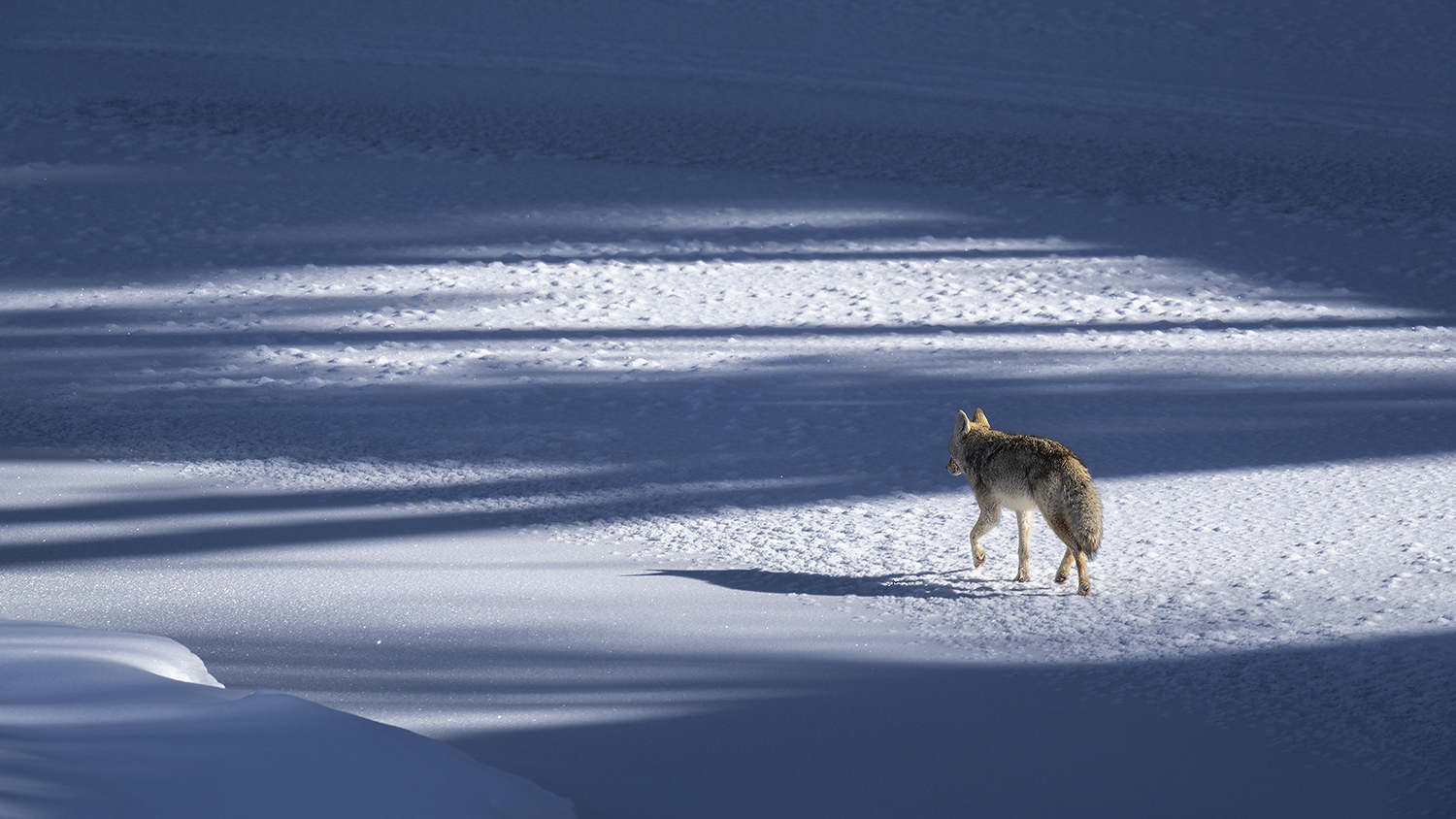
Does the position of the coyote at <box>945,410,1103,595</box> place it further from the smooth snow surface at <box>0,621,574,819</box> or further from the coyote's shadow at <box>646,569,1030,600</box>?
the smooth snow surface at <box>0,621,574,819</box>

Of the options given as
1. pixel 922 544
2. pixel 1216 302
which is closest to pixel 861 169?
pixel 1216 302

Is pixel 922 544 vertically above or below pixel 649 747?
above

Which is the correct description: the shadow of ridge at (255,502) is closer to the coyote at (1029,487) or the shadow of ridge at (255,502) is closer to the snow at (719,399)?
the snow at (719,399)

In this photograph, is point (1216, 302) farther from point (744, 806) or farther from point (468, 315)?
point (744, 806)

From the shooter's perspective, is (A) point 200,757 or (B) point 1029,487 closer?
(A) point 200,757

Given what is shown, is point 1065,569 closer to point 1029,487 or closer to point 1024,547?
point 1024,547

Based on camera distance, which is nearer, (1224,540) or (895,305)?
(1224,540)

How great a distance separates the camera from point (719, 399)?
503cm

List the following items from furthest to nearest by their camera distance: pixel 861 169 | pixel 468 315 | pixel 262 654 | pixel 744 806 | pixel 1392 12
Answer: pixel 1392 12, pixel 861 169, pixel 468 315, pixel 262 654, pixel 744 806

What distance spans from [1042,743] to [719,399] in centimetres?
258

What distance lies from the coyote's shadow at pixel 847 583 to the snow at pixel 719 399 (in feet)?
0.05

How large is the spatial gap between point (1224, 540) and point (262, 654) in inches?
98.2

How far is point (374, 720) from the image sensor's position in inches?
102

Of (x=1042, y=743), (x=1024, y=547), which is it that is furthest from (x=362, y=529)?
(x=1042, y=743)
